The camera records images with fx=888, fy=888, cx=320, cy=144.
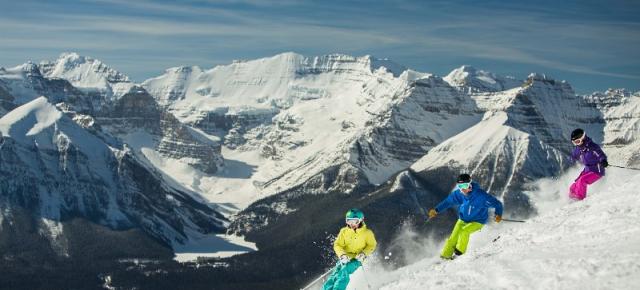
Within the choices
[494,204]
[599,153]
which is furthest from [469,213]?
[599,153]

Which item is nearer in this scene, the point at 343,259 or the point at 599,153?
the point at 343,259

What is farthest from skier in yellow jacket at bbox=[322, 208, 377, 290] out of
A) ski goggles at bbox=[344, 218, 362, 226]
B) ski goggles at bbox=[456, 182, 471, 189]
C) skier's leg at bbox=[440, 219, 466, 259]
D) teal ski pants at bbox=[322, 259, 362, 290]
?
ski goggles at bbox=[456, 182, 471, 189]

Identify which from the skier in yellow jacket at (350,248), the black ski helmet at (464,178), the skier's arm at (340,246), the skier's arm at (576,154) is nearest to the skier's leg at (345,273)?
the skier in yellow jacket at (350,248)

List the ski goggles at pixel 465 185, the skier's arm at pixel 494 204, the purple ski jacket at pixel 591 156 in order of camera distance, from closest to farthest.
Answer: the ski goggles at pixel 465 185, the skier's arm at pixel 494 204, the purple ski jacket at pixel 591 156

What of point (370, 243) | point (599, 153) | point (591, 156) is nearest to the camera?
point (370, 243)

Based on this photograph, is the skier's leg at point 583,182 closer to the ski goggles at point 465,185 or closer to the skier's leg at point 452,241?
the skier's leg at point 452,241

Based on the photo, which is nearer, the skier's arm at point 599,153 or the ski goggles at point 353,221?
the ski goggles at point 353,221

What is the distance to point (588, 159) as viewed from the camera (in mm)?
50531

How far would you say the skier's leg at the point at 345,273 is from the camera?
36.8m

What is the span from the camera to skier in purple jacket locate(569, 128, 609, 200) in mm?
49875

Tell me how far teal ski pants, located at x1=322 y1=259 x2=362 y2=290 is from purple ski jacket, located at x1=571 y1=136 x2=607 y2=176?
64.3 ft

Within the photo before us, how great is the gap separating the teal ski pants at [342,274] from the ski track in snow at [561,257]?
6.52 ft

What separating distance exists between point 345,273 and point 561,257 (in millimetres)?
10165

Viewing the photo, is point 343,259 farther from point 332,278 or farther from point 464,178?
point 464,178
